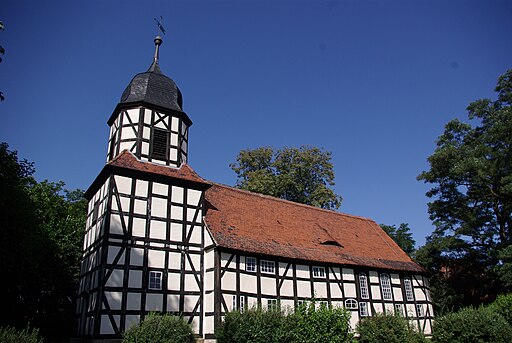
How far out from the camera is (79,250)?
30.3 metres

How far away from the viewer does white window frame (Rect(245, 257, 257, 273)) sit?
22.2 metres

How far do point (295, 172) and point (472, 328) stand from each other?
20.6 metres

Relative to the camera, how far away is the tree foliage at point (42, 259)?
2242cm

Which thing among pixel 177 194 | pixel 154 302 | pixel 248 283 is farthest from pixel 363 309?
pixel 177 194

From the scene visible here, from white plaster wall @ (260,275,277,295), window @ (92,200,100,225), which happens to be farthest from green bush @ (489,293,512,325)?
window @ (92,200,100,225)

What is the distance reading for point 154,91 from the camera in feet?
81.6

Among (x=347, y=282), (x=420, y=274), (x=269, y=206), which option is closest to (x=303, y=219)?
(x=269, y=206)

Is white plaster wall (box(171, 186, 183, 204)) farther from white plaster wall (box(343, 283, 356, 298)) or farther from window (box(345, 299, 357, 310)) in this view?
window (box(345, 299, 357, 310))

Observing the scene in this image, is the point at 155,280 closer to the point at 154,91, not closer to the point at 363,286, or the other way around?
the point at 154,91

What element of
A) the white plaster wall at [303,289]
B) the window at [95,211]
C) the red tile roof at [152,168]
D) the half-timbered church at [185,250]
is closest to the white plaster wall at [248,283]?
the half-timbered church at [185,250]

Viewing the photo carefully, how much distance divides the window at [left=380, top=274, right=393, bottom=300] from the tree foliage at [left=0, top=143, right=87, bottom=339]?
18472 mm

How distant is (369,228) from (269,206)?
30.9 ft

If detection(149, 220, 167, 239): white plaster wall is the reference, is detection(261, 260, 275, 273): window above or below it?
below

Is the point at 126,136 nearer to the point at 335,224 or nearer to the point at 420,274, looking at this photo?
the point at 335,224
